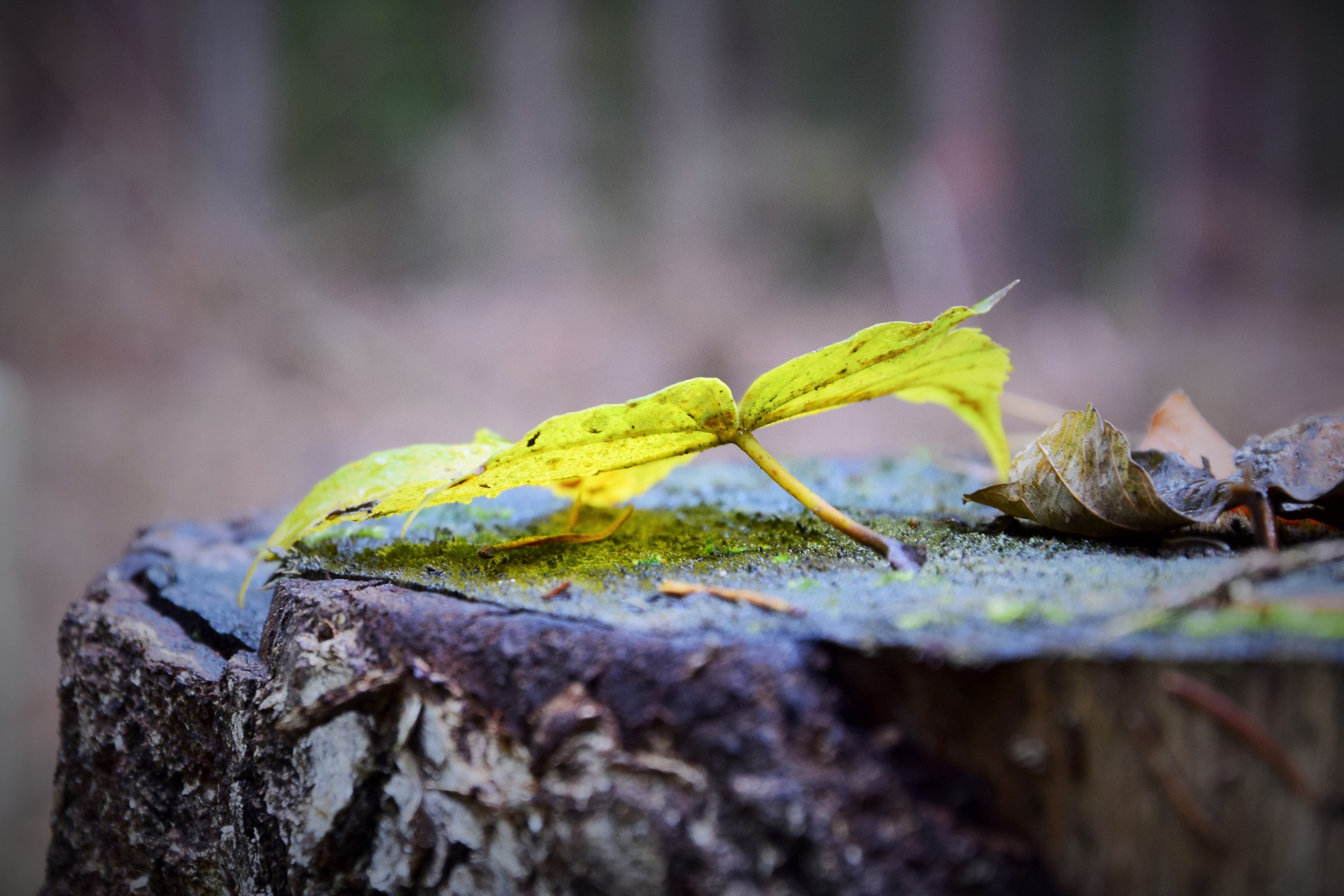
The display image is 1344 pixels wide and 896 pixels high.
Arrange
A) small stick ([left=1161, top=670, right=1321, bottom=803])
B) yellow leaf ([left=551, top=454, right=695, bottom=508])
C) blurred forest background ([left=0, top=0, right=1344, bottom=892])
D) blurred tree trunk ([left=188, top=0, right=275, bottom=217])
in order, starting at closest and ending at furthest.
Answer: small stick ([left=1161, top=670, right=1321, bottom=803])
yellow leaf ([left=551, top=454, right=695, bottom=508])
blurred forest background ([left=0, top=0, right=1344, bottom=892])
blurred tree trunk ([left=188, top=0, right=275, bottom=217])

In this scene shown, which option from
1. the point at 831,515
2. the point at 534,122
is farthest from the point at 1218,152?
the point at 831,515

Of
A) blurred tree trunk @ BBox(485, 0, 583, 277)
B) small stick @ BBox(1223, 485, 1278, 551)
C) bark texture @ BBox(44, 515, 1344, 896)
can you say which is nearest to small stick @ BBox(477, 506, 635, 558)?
bark texture @ BBox(44, 515, 1344, 896)

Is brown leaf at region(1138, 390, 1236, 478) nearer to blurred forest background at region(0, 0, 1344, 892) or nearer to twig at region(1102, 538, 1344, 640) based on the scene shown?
twig at region(1102, 538, 1344, 640)

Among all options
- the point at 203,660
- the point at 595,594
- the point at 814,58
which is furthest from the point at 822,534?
the point at 814,58

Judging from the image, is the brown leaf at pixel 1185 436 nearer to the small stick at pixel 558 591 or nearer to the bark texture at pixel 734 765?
the bark texture at pixel 734 765

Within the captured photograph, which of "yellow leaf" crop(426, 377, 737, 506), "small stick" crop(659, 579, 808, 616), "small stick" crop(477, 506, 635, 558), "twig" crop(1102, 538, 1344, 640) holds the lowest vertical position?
"twig" crop(1102, 538, 1344, 640)

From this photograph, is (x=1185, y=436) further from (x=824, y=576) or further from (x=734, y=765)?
(x=734, y=765)

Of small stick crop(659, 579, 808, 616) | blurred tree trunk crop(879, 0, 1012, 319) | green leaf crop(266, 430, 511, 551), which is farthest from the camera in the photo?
blurred tree trunk crop(879, 0, 1012, 319)
